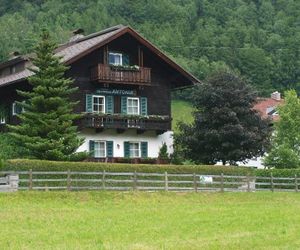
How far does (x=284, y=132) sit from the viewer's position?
56.8 metres

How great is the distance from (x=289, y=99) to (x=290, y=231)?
1533 inches

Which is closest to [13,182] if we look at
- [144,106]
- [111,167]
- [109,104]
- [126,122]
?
[111,167]

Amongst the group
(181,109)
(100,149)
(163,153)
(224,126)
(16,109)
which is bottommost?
(163,153)

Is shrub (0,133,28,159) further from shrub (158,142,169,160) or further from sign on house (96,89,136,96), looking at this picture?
shrub (158,142,169,160)

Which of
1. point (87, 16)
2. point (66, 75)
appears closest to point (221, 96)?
point (66, 75)

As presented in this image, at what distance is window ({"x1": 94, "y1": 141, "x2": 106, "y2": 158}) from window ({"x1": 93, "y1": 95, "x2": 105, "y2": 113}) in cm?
203

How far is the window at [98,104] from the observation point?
144 ft

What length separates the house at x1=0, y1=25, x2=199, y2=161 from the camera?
42.9 meters

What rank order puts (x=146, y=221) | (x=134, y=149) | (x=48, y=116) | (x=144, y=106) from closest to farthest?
(x=146, y=221)
(x=48, y=116)
(x=134, y=149)
(x=144, y=106)

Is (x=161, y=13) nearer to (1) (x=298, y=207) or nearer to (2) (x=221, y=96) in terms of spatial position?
(2) (x=221, y=96)

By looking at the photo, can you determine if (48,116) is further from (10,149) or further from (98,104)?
(98,104)

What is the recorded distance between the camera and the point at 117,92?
147 ft

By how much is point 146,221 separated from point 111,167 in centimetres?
1175

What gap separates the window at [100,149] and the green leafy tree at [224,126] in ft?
15.9
